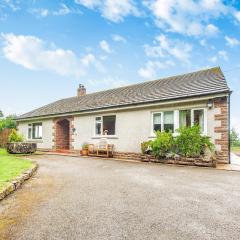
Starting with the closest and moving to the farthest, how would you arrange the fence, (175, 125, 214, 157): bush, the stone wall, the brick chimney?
(175, 125, 214, 157): bush, the stone wall, the fence, the brick chimney

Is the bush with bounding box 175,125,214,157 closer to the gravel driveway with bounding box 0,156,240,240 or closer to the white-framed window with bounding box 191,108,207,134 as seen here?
the white-framed window with bounding box 191,108,207,134

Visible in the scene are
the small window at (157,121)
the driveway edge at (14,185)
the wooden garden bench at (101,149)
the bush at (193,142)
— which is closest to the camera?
the driveway edge at (14,185)

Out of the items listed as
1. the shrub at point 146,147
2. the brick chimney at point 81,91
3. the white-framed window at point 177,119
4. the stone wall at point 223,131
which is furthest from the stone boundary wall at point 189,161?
the brick chimney at point 81,91

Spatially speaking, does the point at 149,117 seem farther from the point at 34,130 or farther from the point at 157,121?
the point at 34,130

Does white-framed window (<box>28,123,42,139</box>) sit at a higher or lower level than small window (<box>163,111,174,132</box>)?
lower

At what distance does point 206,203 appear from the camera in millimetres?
4980

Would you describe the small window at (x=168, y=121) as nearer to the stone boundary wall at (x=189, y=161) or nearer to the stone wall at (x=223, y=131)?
the stone boundary wall at (x=189, y=161)

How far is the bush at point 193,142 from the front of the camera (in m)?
11.6

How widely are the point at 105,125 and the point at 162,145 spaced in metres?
6.25

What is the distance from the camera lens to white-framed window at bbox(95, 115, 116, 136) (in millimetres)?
17281

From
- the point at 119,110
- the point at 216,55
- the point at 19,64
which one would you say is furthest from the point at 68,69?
the point at 216,55

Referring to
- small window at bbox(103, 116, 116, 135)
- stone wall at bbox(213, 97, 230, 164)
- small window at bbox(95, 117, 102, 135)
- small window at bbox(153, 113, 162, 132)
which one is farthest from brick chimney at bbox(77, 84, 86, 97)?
stone wall at bbox(213, 97, 230, 164)

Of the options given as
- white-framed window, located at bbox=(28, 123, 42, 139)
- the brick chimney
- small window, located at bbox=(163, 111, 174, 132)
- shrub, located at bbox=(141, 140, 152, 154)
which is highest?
the brick chimney

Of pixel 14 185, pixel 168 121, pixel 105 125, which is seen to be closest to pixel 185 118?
pixel 168 121
